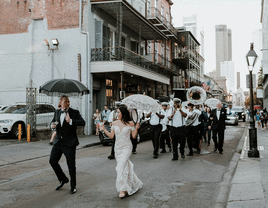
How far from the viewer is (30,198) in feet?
18.0

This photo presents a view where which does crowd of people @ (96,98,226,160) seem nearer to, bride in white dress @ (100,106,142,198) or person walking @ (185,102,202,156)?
person walking @ (185,102,202,156)

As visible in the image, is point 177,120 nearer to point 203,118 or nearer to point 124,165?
point 203,118

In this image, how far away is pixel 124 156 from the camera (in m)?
5.44

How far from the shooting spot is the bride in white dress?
17.4 feet

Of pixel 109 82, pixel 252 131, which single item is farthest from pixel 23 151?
pixel 109 82

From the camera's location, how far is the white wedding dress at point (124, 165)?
532 cm

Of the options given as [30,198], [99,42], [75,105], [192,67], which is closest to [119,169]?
[30,198]

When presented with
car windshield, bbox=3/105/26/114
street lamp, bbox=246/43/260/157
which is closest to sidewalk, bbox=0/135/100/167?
car windshield, bbox=3/105/26/114

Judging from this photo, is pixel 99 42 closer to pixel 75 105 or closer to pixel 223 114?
pixel 75 105

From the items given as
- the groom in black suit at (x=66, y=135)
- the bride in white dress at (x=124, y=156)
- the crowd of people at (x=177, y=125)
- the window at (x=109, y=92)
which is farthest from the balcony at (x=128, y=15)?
the bride in white dress at (x=124, y=156)

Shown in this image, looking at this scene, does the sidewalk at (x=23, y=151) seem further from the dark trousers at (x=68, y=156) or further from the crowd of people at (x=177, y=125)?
the dark trousers at (x=68, y=156)

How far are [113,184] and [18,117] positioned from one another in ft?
35.1

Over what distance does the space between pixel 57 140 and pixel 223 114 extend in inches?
262

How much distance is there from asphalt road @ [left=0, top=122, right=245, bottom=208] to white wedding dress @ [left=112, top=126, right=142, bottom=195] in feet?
0.61
